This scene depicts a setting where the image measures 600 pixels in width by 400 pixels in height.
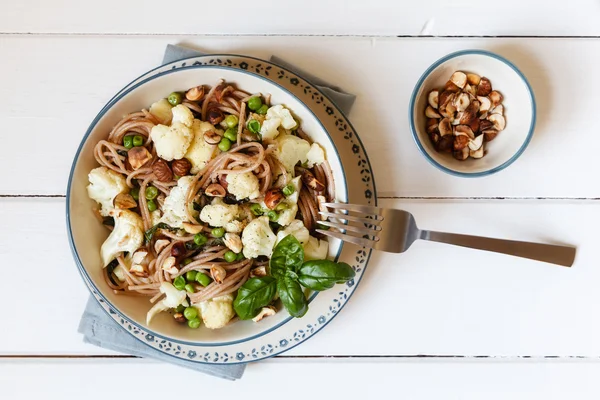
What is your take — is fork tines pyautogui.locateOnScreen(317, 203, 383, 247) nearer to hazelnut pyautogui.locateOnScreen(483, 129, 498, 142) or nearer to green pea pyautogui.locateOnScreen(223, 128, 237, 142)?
green pea pyautogui.locateOnScreen(223, 128, 237, 142)

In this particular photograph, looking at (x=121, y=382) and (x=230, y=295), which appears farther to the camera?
(x=121, y=382)

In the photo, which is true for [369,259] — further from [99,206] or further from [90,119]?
[90,119]

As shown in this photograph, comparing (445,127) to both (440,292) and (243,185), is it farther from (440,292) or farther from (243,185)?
(243,185)

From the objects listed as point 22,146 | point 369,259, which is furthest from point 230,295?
point 22,146

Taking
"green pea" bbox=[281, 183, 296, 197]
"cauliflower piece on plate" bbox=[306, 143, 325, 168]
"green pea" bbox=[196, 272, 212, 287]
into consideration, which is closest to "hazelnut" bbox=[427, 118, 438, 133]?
"cauliflower piece on plate" bbox=[306, 143, 325, 168]

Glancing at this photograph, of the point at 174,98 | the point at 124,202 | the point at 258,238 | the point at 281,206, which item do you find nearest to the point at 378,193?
the point at 281,206

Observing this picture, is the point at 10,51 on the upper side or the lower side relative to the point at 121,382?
upper

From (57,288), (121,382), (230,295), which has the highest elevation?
(230,295)
